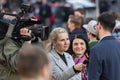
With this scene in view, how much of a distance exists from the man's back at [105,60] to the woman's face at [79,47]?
1.92m

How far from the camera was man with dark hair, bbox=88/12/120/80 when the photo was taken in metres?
6.18

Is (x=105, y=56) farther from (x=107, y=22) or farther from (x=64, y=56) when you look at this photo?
(x=64, y=56)

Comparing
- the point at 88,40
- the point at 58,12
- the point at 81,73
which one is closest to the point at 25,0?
the point at 58,12

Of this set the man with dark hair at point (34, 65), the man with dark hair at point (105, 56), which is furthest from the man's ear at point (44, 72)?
the man with dark hair at point (105, 56)

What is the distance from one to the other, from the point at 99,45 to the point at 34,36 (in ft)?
3.04

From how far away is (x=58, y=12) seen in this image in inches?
798

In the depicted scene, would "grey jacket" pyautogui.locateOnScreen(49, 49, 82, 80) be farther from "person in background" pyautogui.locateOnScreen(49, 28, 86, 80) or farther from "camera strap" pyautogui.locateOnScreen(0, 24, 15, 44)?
"camera strap" pyautogui.locateOnScreen(0, 24, 15, 44)

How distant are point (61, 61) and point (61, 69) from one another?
134mm

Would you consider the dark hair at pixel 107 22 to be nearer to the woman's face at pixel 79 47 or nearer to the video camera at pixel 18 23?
the video camera at pixel 18 23

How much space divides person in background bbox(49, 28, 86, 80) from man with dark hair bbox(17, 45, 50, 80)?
2.49m

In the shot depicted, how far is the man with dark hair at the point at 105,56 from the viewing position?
618cm

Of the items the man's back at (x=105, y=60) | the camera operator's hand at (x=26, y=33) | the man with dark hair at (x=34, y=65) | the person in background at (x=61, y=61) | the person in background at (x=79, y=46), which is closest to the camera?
the man with dark hair at (x=34, y=65)

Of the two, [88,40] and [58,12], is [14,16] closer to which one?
[88,40]

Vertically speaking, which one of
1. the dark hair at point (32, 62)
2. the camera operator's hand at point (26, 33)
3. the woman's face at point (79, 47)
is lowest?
the woman's face at point (79, 47)
